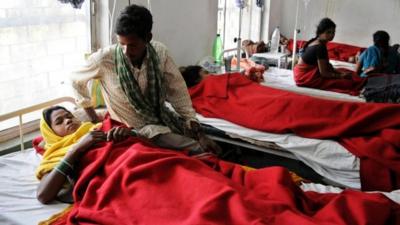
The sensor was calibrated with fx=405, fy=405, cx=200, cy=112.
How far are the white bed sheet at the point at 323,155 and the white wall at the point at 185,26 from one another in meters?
1.15

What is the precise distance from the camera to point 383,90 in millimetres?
3334

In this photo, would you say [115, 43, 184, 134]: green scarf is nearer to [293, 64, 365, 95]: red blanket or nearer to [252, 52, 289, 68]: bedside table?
[293, 64, 365, 95]: red blanket

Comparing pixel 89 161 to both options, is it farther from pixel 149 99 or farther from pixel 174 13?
pixel 174 13

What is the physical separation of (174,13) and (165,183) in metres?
2.20

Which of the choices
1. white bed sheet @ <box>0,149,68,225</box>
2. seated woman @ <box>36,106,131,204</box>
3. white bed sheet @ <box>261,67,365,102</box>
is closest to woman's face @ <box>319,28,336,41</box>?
white bed sheet @ <box>261,67,365,102</box>

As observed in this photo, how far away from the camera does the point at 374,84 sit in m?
3.52

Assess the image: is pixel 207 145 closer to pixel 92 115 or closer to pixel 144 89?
pixel 144 89

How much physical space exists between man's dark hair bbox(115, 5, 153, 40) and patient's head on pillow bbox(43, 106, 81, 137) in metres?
0.50

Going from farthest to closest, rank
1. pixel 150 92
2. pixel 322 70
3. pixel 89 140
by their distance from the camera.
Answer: pixel 322 70 < pixel 150 92 < pixel 89 140

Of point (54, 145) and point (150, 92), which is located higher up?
point (150, 92)

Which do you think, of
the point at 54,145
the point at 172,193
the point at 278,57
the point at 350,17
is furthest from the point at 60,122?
the point at 350,17

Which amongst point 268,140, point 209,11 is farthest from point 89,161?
point 209,11

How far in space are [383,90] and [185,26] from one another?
5.80 ft

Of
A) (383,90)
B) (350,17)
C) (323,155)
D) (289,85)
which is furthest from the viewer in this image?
(350,17)
